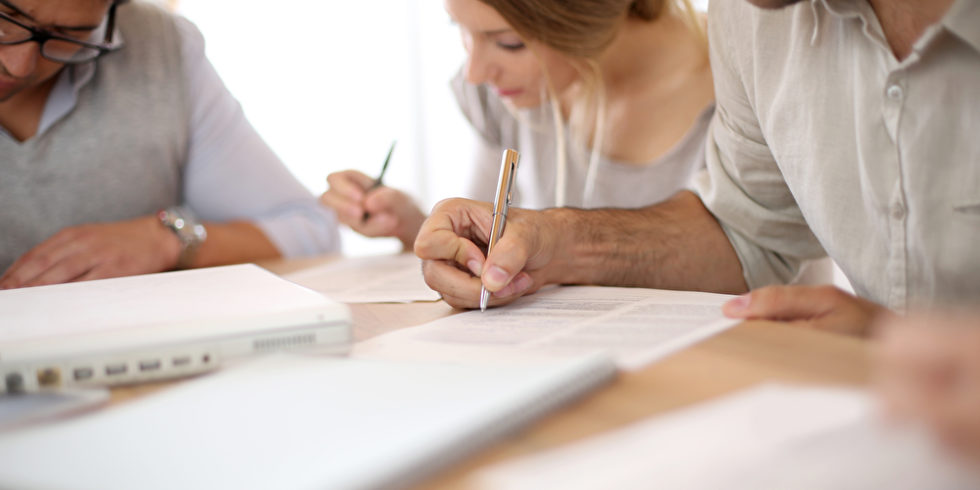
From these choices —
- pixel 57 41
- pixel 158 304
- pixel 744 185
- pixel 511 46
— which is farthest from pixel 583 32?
pixel 158 304

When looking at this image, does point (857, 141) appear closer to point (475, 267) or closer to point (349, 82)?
point (475, 267)

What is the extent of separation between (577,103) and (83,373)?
4.22ft

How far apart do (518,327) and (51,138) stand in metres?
1.11

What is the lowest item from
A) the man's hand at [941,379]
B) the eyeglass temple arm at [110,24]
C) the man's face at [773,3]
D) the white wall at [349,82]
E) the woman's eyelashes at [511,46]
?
the white wall at [349,82]

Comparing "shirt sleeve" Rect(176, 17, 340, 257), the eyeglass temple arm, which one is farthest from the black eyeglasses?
"shirt sleeve" Rect(176, 17, 340, 257)

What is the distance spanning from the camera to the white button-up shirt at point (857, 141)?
85 centimetres

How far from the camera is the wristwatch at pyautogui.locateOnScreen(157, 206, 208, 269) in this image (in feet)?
4.58

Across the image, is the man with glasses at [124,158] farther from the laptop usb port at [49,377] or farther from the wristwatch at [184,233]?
the laptop usb port at [49,377]

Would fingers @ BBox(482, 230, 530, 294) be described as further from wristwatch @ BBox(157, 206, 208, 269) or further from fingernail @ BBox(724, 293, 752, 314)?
wristwatch @ BBox(157, 206, 208, 269)

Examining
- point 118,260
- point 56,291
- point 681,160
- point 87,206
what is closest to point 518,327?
point 56,291

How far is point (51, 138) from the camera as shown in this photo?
1.48 metres

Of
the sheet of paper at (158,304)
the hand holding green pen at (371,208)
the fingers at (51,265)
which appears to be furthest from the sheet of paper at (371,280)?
the fingers at (51,265)

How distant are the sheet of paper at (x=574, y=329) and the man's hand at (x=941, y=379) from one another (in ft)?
0.74

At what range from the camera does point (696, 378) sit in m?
0.57
